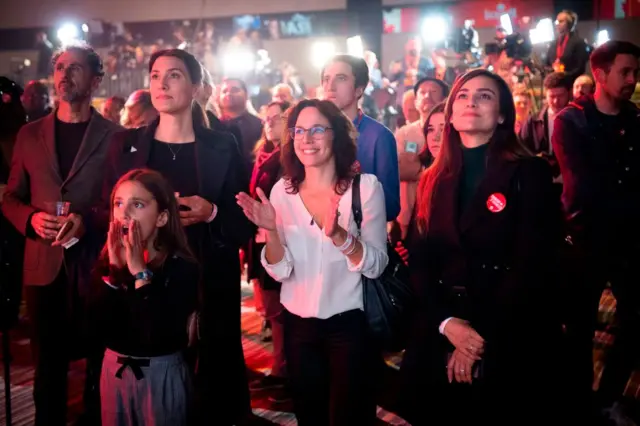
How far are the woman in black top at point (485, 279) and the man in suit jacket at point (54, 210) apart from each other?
5.66 feet

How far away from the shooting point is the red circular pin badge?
2401mm

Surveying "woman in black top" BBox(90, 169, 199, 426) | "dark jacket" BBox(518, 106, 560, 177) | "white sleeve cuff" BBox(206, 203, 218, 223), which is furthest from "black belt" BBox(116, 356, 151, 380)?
"dark jacket" BBox(518, 106, 560, 177)

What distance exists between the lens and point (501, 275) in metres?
2.43

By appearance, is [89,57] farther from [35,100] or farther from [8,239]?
[35,100]

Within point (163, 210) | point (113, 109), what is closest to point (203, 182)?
point (163, 210)

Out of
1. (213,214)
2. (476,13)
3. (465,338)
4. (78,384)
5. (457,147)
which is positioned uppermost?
(476,13)

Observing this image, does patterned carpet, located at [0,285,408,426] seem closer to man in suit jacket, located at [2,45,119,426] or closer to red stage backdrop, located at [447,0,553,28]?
man in suit jacket, located at [2,45,119,426]

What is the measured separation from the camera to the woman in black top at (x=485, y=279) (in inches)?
94.1

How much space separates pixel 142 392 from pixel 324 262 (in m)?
0.89

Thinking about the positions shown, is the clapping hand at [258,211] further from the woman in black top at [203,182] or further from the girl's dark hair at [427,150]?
the girl's dark hair at [427,150]

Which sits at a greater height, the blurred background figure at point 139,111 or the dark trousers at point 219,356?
the blurred background figure at point 139,111

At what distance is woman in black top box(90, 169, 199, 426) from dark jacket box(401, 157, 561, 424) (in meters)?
0.94

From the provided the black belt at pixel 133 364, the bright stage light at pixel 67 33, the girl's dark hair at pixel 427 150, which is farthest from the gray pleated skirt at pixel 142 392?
the bright stage light at pixel 67 33

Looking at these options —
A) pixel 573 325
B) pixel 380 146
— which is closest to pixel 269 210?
pixel 380 146
